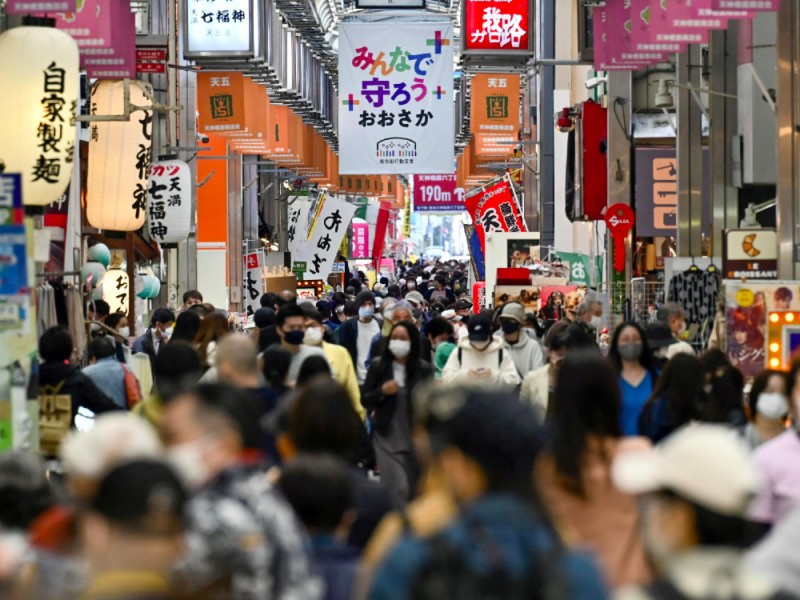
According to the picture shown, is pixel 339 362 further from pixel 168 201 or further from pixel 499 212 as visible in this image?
pixel 499 212

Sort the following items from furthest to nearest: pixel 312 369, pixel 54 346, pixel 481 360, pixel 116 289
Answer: pixel 116 289 < pixel 481 360 < pixel 54 346 < pixel 312 369

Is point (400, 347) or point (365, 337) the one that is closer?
point (400, 347)

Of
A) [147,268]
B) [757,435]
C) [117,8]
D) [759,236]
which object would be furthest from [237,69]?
[757,435]

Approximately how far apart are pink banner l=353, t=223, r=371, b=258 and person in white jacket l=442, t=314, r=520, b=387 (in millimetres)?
43140

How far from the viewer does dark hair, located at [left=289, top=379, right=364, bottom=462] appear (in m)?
5.64

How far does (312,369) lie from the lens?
8641 mm

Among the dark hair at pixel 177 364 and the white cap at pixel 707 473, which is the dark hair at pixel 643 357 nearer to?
the dark hair at pixel 177 364

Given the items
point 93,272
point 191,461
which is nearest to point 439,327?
point 93,272

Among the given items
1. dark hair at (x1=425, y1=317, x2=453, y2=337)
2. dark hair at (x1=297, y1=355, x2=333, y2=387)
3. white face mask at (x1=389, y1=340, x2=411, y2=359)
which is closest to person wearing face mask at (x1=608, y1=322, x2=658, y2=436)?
white face mask at (x1=389, y1=340, x2=411, y2=359)

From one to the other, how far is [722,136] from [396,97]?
8327 mm

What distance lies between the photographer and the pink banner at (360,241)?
54875 millimetres

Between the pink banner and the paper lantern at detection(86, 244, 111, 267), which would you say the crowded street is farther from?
the pink banner

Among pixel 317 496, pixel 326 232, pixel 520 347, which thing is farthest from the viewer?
pixel 326 232

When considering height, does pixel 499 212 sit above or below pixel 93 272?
above
